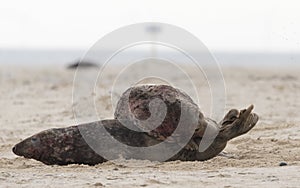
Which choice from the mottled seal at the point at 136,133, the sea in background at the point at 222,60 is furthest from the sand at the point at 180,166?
the sea in background at the point at 222,60

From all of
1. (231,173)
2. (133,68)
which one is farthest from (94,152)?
(133,68)

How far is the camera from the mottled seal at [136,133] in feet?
18.7

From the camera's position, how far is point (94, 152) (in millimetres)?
5723

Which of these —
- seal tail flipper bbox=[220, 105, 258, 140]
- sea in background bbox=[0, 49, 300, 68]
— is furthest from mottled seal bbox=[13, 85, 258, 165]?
sea in background bbox=[0, 49, 300, 68]

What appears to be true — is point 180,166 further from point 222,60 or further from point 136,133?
point 222,60

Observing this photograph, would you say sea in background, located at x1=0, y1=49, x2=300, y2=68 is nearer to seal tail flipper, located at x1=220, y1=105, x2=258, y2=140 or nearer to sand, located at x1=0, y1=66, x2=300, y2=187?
sand, located at x1=0, y1=66, x2=300, y2=187

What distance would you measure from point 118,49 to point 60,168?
2.40 m

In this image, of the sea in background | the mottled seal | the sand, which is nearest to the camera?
the sand

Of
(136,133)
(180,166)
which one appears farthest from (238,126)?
(136,133)

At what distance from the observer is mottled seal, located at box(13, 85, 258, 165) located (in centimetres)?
570

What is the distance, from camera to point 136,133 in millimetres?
5781

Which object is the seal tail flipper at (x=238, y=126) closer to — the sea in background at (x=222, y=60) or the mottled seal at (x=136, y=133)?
→ the mottled seal at (x=136, y=133)

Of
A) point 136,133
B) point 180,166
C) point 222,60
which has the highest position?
point 222,60

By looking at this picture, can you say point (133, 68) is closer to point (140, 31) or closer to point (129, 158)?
point (140, 31)
